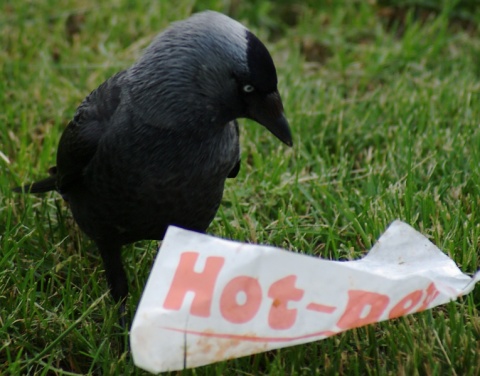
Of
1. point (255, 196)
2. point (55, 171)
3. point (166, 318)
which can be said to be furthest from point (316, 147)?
point (166, 318)

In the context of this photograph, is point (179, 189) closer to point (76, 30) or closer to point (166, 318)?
point (166, 318)

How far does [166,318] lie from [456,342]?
0.99 metres

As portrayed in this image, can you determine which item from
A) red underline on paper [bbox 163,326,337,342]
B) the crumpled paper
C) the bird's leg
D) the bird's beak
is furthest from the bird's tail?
red underline on paper [bbox 163,326,337,342]

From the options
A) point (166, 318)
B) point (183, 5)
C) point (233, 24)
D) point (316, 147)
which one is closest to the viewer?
point (166, 318)

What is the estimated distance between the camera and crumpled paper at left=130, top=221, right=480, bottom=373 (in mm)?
2307

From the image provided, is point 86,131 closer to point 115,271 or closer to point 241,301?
point 115,271

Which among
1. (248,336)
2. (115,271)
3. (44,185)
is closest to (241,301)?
(248,336)

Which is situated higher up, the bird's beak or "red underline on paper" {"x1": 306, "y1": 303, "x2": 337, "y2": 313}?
the bird's beak

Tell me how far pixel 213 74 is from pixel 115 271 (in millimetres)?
915

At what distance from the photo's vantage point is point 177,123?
2.83 m

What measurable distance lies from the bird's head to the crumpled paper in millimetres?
605

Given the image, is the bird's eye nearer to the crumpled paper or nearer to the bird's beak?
the bird's beak

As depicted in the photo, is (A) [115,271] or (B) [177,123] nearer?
(B) [177,123]

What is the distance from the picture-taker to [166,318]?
229cm
